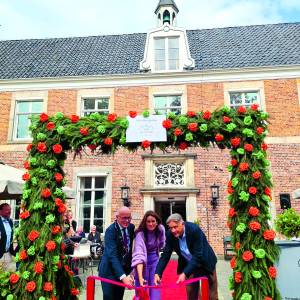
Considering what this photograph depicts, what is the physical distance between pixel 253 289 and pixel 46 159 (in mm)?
3314

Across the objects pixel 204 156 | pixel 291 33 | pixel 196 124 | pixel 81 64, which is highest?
pixel 291 33

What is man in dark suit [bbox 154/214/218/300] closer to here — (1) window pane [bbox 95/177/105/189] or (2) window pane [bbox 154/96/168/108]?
(1) window pane [bbox 95/177/105/189]

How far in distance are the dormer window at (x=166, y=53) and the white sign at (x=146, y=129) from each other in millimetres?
9859

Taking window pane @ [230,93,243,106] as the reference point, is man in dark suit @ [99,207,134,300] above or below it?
below

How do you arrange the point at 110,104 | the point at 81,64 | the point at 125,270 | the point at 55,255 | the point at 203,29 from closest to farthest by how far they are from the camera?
the point at 125,270 < the point at 55,255 < the point at 110,104 < the point at 81,64 < the point at 203,29

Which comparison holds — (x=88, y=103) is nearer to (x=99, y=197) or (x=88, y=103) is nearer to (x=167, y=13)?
(x=99, y=197)

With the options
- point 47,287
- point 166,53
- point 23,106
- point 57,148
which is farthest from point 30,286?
point 166,53

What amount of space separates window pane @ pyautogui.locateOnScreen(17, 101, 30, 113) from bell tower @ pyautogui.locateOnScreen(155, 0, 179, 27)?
769 cm

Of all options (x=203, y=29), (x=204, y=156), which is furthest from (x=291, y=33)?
(x=204, y=156)

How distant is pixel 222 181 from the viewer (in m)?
12.5

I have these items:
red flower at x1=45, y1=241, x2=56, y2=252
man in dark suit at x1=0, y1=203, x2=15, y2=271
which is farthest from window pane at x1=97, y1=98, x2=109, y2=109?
red flower at x1=45, y1=241, x2=56, y2=252

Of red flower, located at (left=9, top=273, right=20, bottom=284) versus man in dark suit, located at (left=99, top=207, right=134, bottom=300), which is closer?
man in dark suit, located at (left=99, top=207, right=134, bottom=300)

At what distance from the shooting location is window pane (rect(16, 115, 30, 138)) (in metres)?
13.8

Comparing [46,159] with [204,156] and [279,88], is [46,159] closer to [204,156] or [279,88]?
[204,156]
